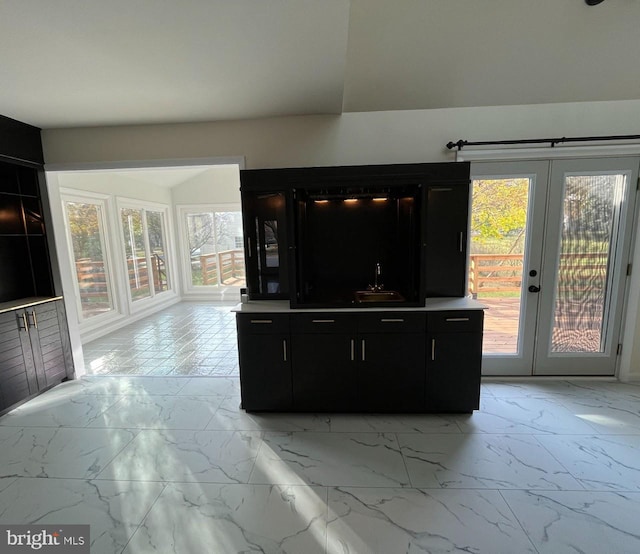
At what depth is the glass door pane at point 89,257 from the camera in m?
4.50

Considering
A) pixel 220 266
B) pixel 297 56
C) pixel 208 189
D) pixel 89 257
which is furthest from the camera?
pixel 220 266

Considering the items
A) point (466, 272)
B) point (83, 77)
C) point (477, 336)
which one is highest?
point (83, 77)

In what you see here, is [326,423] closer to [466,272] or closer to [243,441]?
[243,441]

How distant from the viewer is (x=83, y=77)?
2016 millimetres

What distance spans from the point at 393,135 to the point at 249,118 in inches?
52.3

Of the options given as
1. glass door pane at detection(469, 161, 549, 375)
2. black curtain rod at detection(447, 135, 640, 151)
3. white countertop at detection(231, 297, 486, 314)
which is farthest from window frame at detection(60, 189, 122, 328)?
glass door pane at detection(469, 161, 549, 375)

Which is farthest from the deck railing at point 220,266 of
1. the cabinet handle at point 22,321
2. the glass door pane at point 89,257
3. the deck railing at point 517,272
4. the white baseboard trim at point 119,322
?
the deck railing at point 517,272

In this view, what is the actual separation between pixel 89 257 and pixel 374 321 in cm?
468

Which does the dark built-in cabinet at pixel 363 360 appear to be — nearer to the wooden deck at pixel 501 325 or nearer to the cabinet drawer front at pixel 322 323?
the cabinet drawer front at pixel 322 323

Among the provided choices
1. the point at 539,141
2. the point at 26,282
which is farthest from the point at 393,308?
the point at 26,282

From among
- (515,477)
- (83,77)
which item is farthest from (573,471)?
(83,77)

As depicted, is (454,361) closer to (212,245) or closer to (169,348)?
(169,348)

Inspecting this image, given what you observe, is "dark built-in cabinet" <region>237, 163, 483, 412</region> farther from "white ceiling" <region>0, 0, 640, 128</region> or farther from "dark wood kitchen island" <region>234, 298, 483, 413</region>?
"white ceiling" <region>0, 0, 640, 128</region>

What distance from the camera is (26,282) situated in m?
3.16
